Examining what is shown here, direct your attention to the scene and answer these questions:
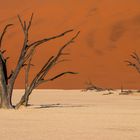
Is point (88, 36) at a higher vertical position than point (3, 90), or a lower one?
lower

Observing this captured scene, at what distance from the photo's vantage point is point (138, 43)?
45.3 metres

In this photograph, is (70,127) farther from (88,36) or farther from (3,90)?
(88,36)

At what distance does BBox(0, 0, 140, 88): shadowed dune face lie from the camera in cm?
4200

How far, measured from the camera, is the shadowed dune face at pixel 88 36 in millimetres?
42000

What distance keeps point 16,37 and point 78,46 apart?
20.6ft

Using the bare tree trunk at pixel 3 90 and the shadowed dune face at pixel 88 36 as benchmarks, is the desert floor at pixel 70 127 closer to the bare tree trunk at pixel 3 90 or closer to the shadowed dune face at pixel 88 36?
the bare tree trunk at pixel 3 90

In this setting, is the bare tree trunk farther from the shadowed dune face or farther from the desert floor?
the shadowed dune face

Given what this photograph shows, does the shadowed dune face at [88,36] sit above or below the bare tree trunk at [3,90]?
below

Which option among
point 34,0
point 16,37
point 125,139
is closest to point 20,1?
point 34,0

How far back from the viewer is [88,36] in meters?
49.3

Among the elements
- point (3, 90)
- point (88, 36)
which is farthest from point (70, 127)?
point (88, 36)

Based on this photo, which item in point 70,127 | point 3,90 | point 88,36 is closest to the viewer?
point 70,127

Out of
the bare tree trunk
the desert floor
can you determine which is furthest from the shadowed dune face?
the desert floor

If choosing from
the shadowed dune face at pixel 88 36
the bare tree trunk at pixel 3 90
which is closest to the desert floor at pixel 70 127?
the bare tree trunk at pixel 3 90
